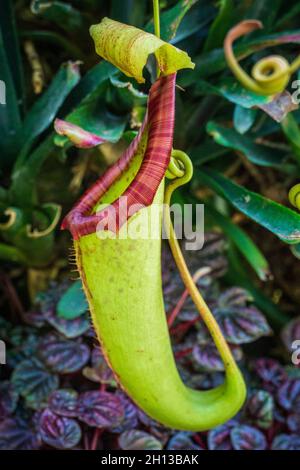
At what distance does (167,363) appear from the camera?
0.82 metres

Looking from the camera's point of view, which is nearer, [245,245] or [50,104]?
[50,104]

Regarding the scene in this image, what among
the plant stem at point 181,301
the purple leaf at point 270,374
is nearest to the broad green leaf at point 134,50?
the plant stem at point 181,301

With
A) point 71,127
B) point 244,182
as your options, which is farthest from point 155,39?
point 244,182

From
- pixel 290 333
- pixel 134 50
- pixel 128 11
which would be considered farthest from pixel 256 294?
pixel 134 50

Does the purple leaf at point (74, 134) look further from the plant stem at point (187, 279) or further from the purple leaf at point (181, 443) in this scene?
the purple leaf at point (181, 443)

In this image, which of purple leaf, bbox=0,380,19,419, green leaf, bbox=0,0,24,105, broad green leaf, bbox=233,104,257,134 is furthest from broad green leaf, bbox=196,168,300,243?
purple leaf, bbox=0,380,19,419

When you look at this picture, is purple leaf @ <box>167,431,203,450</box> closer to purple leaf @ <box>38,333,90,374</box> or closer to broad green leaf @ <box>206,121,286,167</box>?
purple leaf @ <box>38,333,90,374</box>

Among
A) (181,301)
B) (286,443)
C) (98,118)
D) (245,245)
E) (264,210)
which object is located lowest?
(286,443)

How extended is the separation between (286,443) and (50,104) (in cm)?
77

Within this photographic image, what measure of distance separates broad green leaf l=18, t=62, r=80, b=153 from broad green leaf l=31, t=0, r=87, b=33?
120 mm

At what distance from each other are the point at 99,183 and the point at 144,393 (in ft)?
1.02

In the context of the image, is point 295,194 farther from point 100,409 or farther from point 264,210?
point 100,409

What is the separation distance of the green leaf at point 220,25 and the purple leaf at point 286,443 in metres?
0.76

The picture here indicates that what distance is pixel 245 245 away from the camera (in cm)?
111
